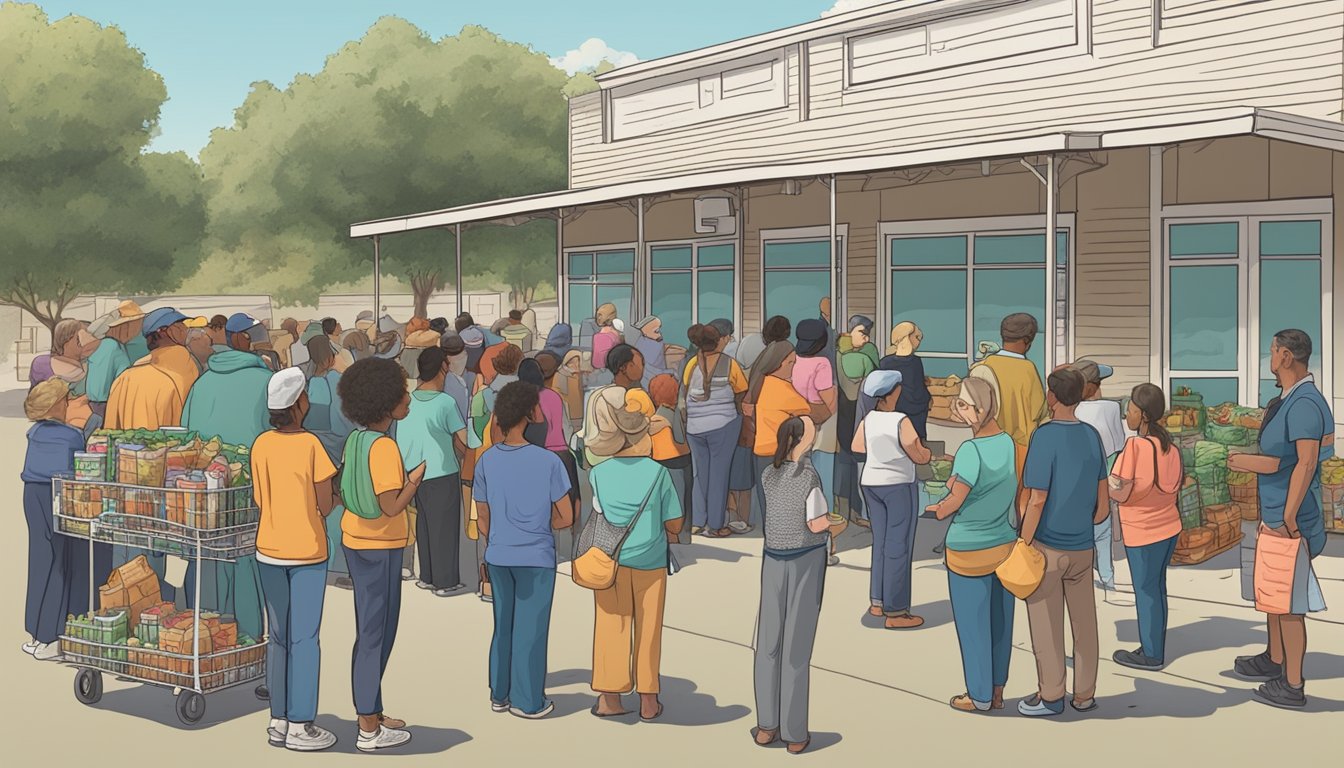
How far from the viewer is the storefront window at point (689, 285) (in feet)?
73.4

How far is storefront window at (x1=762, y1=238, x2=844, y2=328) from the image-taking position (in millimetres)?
20578

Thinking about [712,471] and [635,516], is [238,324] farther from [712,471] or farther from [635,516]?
[712,471]

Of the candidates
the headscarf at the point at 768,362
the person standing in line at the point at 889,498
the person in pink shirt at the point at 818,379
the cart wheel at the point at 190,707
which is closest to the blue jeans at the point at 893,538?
the person standing in line at the point at 889,498

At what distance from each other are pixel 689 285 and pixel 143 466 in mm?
16237

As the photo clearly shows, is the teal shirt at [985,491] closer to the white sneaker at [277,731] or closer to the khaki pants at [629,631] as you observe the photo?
the khaki pants at [629,631]

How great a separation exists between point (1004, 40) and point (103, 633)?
46.9ft

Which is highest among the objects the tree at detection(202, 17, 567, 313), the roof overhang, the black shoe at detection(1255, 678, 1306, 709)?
the tree at detection(202, 17, 567, 313)

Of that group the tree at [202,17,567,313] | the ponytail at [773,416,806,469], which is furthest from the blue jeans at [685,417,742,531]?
the tree at [202,17,567,313]

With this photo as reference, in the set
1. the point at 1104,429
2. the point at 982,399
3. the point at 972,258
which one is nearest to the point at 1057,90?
the point at 972,258

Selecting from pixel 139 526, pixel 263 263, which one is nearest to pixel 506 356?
pixel 139 526

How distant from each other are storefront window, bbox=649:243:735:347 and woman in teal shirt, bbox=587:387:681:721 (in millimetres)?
15089

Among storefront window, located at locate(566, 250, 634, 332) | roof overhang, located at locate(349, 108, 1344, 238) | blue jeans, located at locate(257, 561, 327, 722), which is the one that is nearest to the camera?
blue jeans, located at locate(257, 561, 327, 722)

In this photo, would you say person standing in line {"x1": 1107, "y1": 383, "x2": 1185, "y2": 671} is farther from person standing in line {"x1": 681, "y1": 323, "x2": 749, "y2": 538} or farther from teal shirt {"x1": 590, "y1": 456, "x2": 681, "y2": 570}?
person standing in line {"x1": 681, "y1": 323, "x2": 749, "y2": 538}

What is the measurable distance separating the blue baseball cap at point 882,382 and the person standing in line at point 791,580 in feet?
6.31
